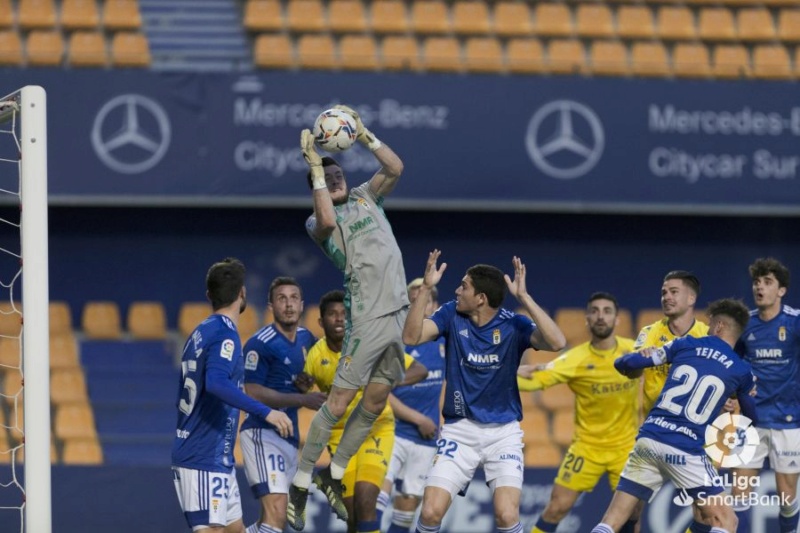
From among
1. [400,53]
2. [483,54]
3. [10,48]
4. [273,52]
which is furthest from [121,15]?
[483,54]

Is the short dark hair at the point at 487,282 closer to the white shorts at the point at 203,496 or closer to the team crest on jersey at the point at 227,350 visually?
the team crest on jersey at the point at 227,350

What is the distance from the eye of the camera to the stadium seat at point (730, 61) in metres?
15.3

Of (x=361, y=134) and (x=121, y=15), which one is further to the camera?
(x=121, y=15)

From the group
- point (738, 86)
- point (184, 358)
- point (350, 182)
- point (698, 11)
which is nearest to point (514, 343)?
point (184, 358)

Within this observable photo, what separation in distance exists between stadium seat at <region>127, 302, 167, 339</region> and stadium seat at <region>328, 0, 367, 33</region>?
397 cm

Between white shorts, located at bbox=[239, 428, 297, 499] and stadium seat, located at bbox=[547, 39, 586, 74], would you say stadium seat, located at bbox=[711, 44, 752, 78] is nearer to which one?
stadium seat, located at bbox=[547, 39, 586, 74]

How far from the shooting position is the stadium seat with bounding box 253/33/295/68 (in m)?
15.1

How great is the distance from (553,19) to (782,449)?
7556mm

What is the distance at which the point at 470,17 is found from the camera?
16016 millimetres

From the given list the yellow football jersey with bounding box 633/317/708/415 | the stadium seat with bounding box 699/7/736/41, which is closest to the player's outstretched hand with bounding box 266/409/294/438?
the yellow football jersey with bounding box 633/317/708/415

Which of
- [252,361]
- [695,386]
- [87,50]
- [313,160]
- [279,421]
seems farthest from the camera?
[87,50]

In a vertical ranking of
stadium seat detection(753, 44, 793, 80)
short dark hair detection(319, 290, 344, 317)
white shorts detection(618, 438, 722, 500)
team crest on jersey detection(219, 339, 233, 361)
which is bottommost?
white shorts detection(618, 438, 722, 500)

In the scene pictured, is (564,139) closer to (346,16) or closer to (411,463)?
(346,16)

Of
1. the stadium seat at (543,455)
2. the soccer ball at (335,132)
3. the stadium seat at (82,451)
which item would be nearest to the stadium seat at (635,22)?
the stadium seat at (543,455)
